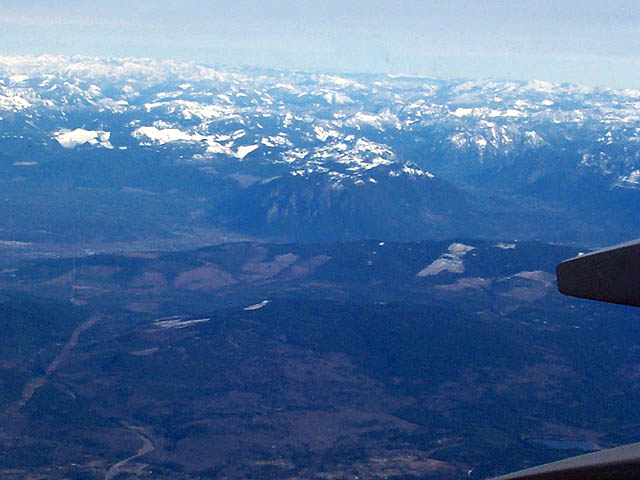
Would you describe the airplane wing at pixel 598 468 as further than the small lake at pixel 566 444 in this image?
No

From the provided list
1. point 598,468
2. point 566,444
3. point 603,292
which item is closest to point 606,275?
point 603,292

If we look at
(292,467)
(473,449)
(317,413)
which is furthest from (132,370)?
(473,449)

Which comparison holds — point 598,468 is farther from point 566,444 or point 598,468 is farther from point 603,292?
point 566,444

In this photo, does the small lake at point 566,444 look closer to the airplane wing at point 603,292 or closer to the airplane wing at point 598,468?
the airplane wing at point 603,292

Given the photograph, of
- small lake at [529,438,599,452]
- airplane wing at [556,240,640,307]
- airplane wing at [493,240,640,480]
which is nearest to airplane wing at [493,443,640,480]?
airplane wing at [493,240,640,480]

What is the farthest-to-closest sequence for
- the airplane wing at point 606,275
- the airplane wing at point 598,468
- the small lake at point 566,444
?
the small lake at point 566,444, the airplane wing at point 606,275, the airplane wing at point 598,468

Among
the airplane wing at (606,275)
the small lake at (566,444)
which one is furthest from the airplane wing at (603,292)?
the small lake at (566,444)

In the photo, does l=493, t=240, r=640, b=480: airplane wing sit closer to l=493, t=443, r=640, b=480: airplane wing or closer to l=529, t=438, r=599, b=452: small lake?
l=493, t=443, r=640, b=480: airplane wing

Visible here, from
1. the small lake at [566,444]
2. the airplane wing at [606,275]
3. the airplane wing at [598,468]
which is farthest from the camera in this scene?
the small lake at [566,444]
